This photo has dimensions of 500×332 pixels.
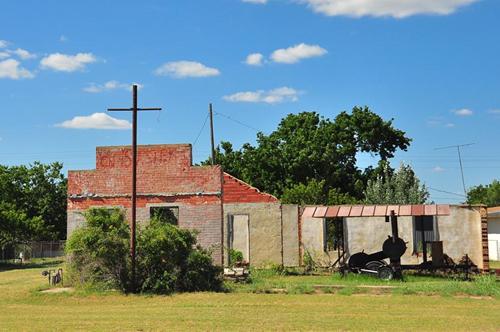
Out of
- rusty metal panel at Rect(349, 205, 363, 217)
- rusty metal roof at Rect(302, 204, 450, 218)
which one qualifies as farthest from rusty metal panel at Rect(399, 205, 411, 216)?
rusty metal panel at Rect(349, 205, 363, 217)

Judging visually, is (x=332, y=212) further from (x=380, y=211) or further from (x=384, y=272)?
(x=384, y=272)

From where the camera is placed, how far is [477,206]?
26719 millimetres

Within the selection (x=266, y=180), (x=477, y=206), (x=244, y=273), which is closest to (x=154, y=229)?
(x=244, y=273)

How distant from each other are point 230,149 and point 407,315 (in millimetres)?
36846

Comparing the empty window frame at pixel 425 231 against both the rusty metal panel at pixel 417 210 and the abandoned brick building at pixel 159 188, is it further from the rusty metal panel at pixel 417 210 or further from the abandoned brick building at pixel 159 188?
the abandoned brick building at pixel 159 188

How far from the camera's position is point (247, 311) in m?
15.7

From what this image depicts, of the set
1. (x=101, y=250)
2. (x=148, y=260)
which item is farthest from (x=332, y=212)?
(x=101, y=250)

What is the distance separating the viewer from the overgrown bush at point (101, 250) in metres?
20.2

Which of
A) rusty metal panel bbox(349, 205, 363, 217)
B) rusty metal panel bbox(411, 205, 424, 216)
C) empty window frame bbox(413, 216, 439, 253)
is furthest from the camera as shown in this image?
empty window frame bbox(413, 216, 439, 253)

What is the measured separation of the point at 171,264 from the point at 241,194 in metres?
9.05

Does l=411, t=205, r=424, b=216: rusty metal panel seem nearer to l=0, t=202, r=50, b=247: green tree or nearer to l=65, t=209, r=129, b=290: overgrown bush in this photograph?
l=65, t=209, r=129, b=290: overgrown bush

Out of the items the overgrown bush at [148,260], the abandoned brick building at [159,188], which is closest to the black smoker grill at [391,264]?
the abandoned brick building at [159,188]

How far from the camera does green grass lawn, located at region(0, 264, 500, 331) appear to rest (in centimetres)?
1361

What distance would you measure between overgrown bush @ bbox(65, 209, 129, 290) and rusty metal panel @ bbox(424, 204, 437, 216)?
1007 cm
